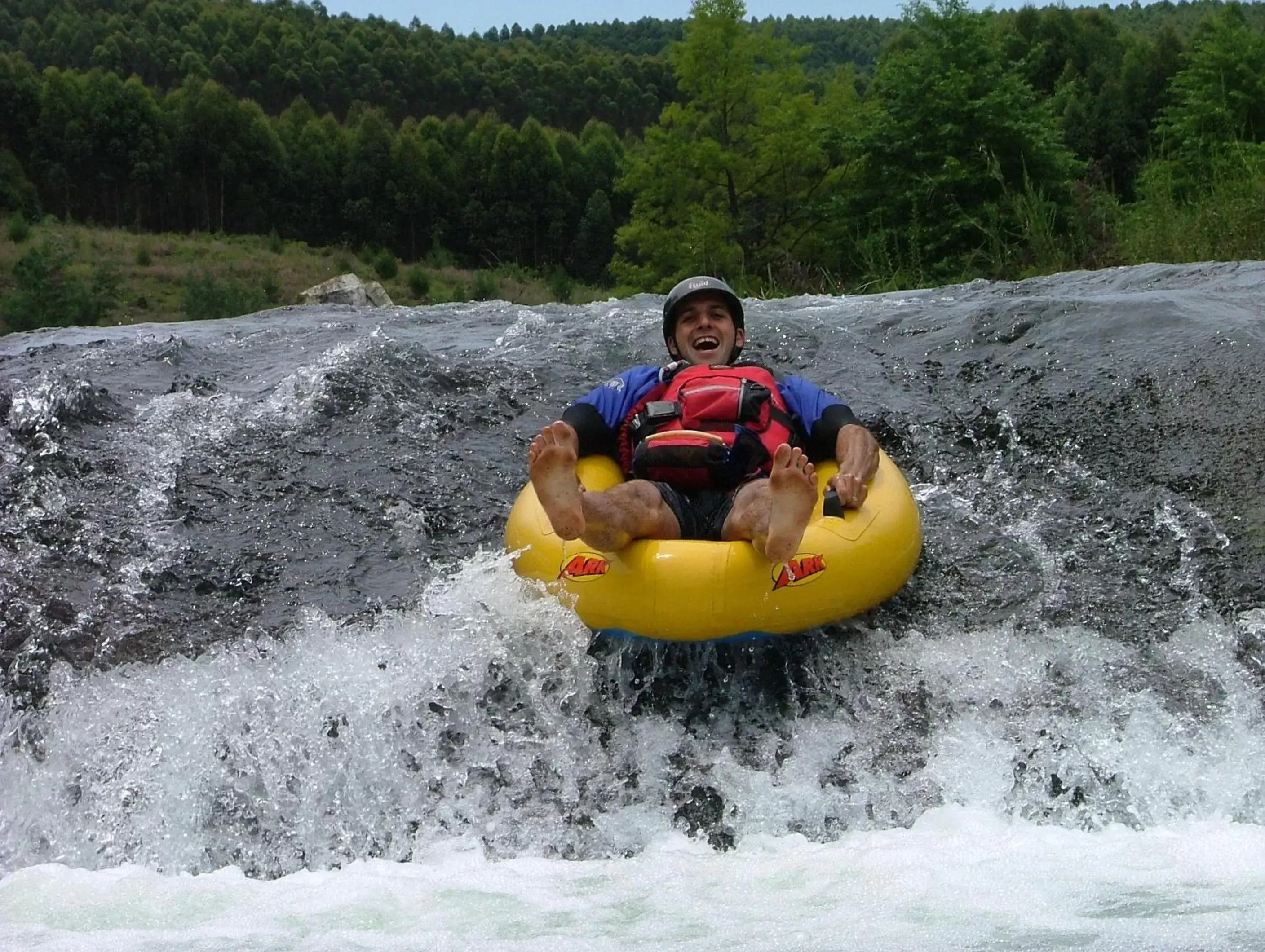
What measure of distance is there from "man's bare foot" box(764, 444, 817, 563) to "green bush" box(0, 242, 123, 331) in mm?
23977

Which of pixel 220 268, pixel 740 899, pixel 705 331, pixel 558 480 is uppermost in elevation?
pixel 220 268

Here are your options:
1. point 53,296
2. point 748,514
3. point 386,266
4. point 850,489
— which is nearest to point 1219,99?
point 850,489

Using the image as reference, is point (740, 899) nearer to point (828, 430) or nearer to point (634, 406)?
point (828, 430)

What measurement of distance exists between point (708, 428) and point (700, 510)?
0.32 m

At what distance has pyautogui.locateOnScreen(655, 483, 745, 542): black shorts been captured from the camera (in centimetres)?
351

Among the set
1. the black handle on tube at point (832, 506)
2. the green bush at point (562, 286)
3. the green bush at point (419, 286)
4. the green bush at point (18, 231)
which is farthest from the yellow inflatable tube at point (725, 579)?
the green bush at point (18, 231)

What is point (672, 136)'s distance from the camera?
19094 mm

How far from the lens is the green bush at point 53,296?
24.6 meters

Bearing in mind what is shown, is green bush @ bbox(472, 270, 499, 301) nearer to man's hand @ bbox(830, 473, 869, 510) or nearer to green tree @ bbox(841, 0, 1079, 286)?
green tree @ bbox(841, 0, 1079, 286)

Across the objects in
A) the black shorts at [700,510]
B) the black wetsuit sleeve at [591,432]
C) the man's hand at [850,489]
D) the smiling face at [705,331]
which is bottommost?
the black shorts at [700,510]

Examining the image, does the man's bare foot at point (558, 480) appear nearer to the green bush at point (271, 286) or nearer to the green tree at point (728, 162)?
the green tree at point (728, 162)

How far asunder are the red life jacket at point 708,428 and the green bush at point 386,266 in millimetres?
35836

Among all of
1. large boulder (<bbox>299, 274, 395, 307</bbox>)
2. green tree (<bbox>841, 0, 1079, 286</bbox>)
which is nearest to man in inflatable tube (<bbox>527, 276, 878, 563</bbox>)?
green tree (<bbox>841, 0, 1079, 286</bbox>)

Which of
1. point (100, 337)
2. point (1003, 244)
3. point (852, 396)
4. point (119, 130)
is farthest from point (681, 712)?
point (119, 130)
